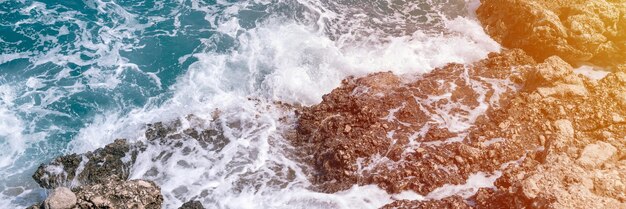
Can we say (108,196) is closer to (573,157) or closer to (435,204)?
(435,204)

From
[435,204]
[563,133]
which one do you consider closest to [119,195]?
[435,204]

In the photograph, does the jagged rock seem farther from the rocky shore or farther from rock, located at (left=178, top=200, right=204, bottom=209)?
rock, located at (left=178, top=200, right=204, bottom=209)

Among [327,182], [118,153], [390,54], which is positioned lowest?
[118,153]

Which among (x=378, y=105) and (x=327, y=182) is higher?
(x=378, y=105)

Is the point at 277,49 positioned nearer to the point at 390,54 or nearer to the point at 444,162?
the point at 390,54

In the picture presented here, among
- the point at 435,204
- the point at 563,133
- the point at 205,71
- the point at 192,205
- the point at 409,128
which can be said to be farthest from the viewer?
the point at 205,71

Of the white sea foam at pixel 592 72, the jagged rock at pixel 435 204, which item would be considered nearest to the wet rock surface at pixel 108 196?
the jagged rock at pixel 435 204

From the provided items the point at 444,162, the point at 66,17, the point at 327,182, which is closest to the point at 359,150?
the point at 327,182
